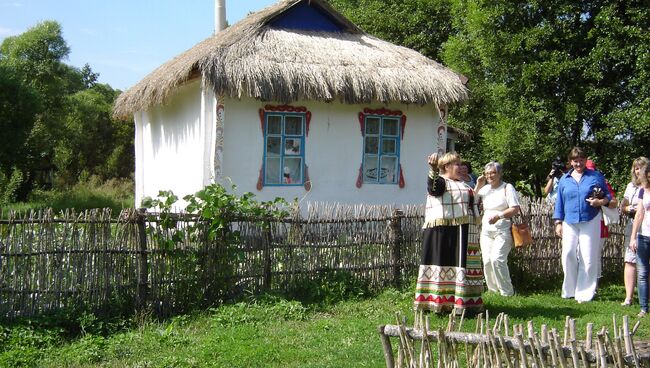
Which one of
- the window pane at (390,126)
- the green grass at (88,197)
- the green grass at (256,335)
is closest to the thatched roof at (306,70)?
the window pane at (390,126)

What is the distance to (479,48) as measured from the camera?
48.0ft

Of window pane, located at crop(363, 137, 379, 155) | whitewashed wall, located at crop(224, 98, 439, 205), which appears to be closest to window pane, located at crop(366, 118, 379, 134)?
window pane, located at crop(363, 137, 379, 155)

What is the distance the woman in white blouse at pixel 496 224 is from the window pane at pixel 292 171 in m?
4.26

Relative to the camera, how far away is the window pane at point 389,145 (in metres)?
11.8

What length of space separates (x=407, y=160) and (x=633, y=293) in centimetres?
501

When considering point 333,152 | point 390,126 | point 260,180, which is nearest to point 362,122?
point 390,126

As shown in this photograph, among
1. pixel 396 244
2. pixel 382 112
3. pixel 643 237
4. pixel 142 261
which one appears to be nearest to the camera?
pixel 142 261

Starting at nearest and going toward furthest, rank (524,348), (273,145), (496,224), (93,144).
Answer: (524,348)
(496,224)
(273,145)
(93,144)

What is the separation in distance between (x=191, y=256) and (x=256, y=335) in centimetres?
129

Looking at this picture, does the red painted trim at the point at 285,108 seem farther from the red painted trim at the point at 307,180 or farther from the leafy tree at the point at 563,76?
the leafy tree at the point at 563,76

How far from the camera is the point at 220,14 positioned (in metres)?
14.3

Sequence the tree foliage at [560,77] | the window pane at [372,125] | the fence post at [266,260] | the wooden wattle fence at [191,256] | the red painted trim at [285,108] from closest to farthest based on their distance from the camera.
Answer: the wooden wattle fence at [191,256]
the fence post at [266,260]
the red painted trim at [285,108]
the window pane at [372,125]
the tree foliage at [560,77]

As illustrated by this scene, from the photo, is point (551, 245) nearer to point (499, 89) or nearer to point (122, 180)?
point (499, 89)

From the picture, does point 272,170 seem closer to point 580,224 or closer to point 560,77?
point 580,224
